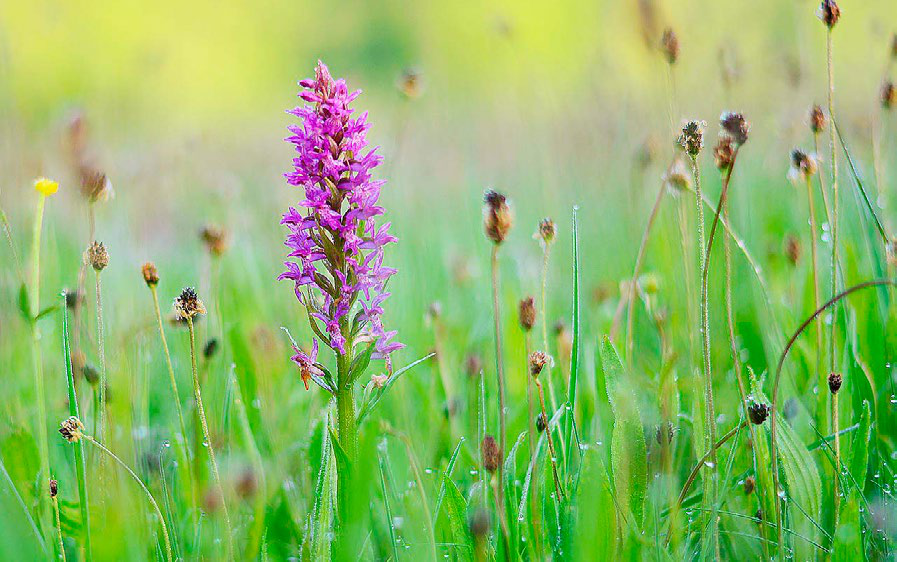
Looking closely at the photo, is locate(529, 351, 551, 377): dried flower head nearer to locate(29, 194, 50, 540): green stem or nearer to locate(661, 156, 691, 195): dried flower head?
locate(661, 156, 691, 195): dried flower head

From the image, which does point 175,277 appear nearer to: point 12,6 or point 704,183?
point 704,183

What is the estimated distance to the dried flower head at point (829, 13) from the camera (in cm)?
137

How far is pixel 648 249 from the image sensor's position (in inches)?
106

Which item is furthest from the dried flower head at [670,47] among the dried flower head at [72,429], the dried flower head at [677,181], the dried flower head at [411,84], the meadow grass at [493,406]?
the dried flower head at [72,429]

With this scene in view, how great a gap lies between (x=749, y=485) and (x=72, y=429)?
1.00 m

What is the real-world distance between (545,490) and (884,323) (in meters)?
0.90

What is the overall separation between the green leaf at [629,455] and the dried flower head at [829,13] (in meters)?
0.75

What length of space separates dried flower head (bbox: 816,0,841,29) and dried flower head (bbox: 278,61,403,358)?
0.83 meters

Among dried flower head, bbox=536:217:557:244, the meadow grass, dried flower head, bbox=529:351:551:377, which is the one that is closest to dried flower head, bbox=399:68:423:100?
the meadow grass

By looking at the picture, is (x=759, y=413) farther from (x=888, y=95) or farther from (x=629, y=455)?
(x=888, y=95)

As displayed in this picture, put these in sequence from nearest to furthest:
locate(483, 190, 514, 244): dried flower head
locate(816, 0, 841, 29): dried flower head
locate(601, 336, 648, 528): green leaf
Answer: locate(483, 190, 514, 244): dried flower head
locate(601, 336, 648, 528): green leaf
locate(816, 0, 841, 29): dried flower head

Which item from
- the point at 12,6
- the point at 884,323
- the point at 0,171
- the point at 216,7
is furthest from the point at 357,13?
the point at 884,323

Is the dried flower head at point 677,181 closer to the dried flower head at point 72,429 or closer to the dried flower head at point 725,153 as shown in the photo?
the dried flower head at point 725,153

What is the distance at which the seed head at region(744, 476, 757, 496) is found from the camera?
124 cm
